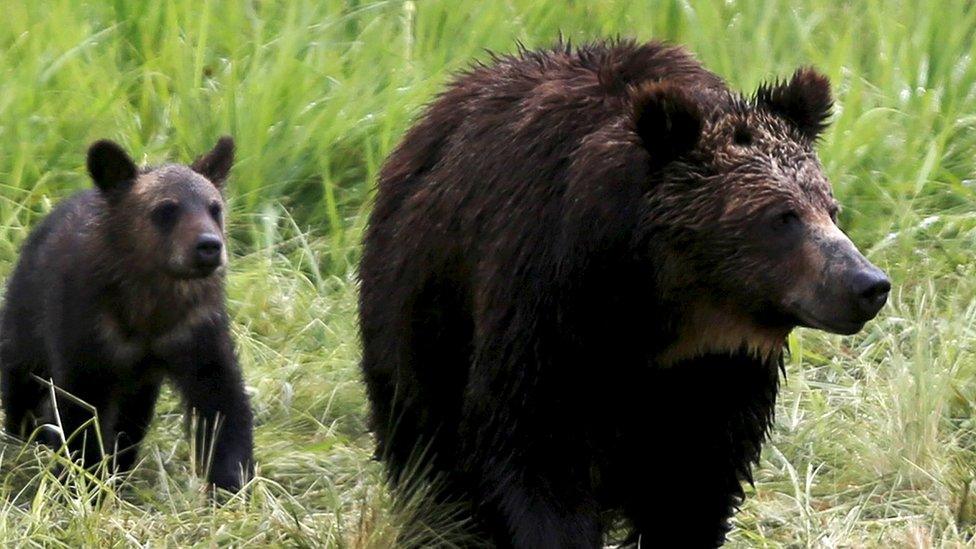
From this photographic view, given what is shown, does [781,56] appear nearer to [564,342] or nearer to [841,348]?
[841,348]

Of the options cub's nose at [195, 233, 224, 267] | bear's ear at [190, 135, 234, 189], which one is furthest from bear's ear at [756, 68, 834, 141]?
bear's ear at [190, 135, 234, 189]

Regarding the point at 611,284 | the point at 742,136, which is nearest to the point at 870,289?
the point at 742,136

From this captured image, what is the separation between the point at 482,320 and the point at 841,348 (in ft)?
8.33

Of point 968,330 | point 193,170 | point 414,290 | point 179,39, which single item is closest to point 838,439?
point 968,330

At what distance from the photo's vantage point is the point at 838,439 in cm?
580

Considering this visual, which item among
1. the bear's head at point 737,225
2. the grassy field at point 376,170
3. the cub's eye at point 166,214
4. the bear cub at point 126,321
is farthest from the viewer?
the cub's eye at point 166,214

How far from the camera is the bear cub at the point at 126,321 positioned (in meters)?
5.69

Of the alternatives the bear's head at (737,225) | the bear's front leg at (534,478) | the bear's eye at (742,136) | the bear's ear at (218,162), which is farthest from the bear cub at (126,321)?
the bear's eye at (742,136)

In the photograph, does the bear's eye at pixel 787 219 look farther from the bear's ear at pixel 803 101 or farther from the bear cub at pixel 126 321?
the bear cub at pixel 126 321

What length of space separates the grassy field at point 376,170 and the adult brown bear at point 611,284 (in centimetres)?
66

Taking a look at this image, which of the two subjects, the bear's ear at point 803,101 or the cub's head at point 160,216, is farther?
the cub's head at point 160,216

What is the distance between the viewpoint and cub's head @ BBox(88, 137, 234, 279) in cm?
577

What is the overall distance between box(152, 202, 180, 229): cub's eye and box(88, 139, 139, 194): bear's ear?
0.20m

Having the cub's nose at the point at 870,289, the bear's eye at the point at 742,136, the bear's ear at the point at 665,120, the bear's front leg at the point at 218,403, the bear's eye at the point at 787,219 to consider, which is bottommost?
the bear's front leg at the point at 218,403
